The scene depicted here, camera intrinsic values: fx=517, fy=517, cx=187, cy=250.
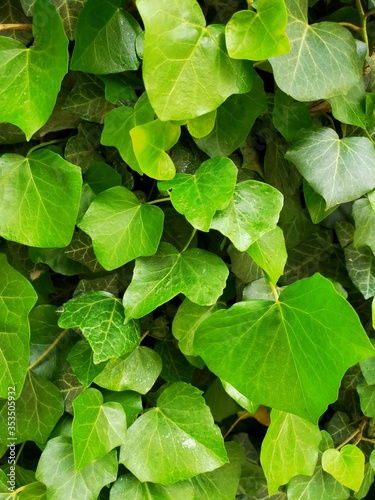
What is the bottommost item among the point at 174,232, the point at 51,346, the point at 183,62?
the point at 51,346

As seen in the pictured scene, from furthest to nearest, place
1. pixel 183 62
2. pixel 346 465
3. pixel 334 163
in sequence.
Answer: pixel 346 465 < pixel 334 163 < pixel 183 62

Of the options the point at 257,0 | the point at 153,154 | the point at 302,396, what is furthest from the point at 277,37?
the point at 302,396

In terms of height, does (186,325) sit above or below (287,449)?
above

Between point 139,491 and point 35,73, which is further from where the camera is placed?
point 139,491

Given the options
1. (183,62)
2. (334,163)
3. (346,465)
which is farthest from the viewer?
(346,465)

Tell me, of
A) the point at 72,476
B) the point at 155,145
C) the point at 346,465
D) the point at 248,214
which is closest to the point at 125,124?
the point at 155,145

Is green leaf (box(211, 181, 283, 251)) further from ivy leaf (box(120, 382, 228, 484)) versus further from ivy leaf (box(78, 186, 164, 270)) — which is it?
ivy leaf (box(120, 382, 228, 484))

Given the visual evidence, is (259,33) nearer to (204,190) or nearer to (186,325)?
(204,190)

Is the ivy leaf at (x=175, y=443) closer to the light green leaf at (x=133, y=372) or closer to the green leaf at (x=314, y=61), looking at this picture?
the light green leaf at (x=133, y=372)
